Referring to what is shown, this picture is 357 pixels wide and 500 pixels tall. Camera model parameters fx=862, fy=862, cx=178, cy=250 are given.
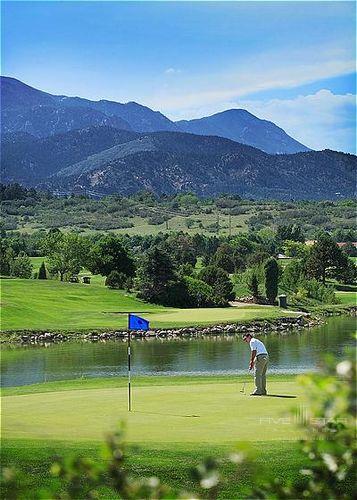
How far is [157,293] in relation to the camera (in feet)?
217

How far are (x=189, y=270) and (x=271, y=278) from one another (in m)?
8.38

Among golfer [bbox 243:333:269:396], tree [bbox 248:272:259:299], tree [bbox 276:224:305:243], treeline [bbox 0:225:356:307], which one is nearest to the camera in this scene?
golfer [bbox 243:333:269:396]

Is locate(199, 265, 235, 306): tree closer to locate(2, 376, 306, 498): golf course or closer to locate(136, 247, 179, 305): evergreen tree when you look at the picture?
locate(136, 247, 179, 305): evergreen tree

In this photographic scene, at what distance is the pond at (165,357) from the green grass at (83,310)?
537 cm

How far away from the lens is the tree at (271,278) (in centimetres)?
6812

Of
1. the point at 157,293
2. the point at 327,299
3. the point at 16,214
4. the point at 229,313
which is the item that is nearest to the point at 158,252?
the point at 157,293

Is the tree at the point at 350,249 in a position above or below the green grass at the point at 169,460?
above

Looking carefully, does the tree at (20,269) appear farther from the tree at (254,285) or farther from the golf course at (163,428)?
the golf course at (163,428)

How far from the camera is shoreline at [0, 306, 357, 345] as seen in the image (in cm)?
4741

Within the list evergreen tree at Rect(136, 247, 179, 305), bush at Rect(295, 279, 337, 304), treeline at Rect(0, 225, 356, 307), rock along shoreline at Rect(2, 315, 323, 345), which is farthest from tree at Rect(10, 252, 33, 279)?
rock along shoreline at Rect(2, 315, 323, 345)

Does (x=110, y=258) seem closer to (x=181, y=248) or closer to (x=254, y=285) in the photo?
(x=254, y=285)

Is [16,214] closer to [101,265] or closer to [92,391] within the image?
[101,265]

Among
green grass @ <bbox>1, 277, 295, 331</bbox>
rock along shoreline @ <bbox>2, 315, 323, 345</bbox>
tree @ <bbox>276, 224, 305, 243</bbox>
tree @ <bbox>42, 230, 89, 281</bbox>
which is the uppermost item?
tree @ <bbox>276, 224, 305, 243</bbox>

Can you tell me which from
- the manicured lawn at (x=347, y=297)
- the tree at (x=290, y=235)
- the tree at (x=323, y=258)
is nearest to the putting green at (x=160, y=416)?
the manicured lawn at (x=347, y=297)
